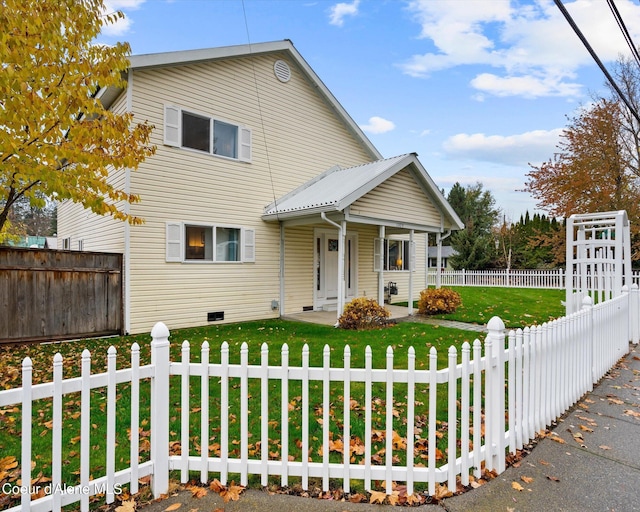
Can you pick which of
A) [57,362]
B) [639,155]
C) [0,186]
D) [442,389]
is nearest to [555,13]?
[442,389]

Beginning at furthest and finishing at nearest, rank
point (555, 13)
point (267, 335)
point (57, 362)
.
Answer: point (267, 335) < point (555, 13) < point (57, 362)

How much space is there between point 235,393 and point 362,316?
515cm

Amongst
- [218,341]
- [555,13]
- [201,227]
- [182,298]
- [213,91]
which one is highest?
[213,91]

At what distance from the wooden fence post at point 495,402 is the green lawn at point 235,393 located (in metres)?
0.54

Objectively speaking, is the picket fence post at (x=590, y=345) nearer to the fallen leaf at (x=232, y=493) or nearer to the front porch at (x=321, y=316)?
the fallen leaf at (x=232, y=493)

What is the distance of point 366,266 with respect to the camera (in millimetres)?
13664

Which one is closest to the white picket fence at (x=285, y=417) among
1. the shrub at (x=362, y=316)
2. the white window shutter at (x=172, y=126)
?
the shrub at (x=362, y=316)

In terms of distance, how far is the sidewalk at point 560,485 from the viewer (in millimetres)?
2506

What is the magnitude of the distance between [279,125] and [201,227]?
4228 mm

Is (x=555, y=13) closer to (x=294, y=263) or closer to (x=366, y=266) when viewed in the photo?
(x=294, y=263)

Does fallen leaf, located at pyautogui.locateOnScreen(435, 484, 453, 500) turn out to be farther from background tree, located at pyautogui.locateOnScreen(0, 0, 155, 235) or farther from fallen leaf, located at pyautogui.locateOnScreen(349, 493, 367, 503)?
background tree, located at pyautogui.locateOnScreen(0, 0, 155, 235)

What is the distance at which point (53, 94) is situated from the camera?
17.9 feet

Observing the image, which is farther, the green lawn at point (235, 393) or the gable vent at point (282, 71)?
the gable vent at point (282, 71)

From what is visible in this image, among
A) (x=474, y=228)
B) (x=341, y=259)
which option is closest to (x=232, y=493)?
(x=341, y=259)
